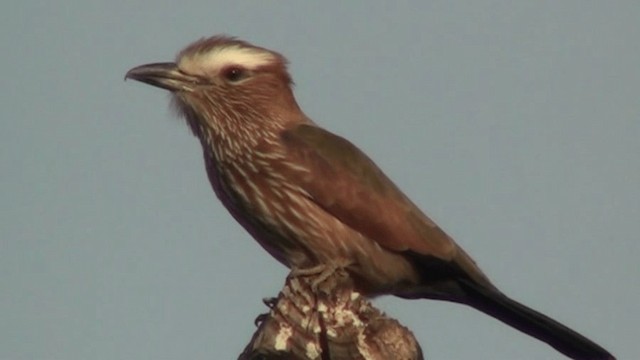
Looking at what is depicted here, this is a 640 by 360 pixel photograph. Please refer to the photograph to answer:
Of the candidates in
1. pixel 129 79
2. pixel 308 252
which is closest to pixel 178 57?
pixel 129 79

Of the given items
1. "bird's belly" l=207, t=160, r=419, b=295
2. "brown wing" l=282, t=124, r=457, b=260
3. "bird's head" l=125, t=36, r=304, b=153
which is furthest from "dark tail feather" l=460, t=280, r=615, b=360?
"bird's head" l=125, t=36, r=304, b=153

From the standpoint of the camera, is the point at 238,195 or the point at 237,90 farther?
the point at 237,90

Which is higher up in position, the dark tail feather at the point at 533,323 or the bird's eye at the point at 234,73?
the bird's eye at the point at 234,73

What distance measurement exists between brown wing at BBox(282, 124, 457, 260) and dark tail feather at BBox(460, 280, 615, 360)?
1.02ft

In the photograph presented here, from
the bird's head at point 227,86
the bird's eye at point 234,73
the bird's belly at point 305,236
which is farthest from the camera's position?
the bird's eye at point 234,73

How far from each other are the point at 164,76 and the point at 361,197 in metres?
1.30

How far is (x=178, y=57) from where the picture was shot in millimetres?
7715

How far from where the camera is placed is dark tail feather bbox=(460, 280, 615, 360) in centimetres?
687

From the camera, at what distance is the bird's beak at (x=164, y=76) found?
24.7 feet

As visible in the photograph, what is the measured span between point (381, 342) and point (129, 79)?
3.24 meters

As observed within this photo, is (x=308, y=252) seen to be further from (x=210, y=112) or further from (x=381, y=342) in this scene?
(x=381, y=342)

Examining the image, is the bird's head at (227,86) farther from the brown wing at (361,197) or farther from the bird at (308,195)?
the brown wing at (361,197)

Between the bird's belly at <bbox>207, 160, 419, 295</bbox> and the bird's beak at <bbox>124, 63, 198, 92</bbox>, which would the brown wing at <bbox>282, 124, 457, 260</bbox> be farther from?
the bird's beak at <bbox>124, 63, 198, 92</bbox>

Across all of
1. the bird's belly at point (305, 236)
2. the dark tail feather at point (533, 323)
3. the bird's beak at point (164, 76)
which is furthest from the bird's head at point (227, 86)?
the dark tail feather at point (533, 323)
